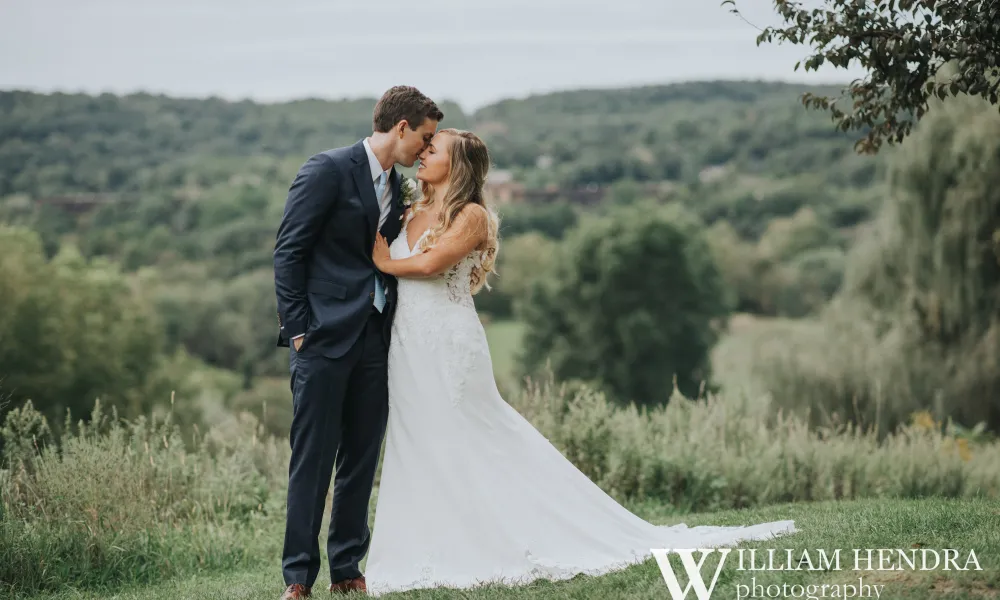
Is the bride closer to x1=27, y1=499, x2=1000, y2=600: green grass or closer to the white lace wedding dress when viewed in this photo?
the white lace wedding dress

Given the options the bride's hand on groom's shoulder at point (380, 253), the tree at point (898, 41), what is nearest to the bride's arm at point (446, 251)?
the bride's hand on groom's shoulder at point (380, 253)

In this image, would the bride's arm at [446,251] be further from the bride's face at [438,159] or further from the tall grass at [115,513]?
the tall grass at [115,513]

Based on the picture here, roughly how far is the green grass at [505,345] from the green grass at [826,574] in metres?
33.3

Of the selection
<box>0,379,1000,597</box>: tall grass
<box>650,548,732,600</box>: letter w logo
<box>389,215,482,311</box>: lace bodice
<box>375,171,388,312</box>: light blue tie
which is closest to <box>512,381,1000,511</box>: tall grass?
<box>0,379,1000,597</box>: tall grass

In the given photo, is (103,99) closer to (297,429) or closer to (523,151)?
(523,151)

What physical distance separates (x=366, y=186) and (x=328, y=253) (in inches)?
16.2

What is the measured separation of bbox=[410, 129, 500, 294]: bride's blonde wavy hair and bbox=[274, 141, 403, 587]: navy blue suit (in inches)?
14.2

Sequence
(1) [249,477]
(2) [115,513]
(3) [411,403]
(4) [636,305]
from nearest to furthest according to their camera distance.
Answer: (3) [411,403], (2) [115,513], (1) [249,477], (4) [636,305]

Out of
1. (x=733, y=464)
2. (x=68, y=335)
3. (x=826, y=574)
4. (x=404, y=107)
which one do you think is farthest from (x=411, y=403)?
(x=68, y=335)

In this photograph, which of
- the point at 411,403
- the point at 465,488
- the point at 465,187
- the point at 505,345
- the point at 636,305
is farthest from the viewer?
the point at 505,345

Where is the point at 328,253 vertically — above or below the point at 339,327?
above

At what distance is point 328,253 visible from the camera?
5.24m

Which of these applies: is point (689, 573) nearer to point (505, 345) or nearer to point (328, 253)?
point (328, 253)

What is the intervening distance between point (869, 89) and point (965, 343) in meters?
12.3
